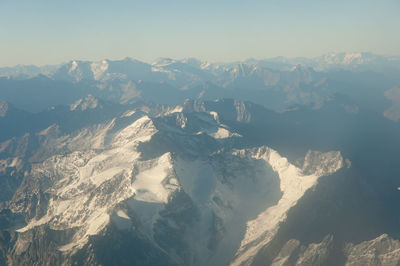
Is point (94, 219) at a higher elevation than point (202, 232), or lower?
higher

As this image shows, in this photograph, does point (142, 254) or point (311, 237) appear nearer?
point (142, 254)

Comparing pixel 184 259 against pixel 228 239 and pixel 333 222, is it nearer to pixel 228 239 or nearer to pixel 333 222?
pixel 228 239

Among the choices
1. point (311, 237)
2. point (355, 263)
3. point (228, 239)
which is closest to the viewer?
point (355, 263)

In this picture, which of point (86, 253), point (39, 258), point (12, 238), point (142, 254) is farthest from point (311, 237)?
point (12, 238)

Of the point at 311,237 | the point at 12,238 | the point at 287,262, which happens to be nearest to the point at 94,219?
the point at 12,238

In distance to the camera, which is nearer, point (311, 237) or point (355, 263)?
point (355, 263)

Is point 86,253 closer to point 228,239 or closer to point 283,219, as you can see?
point 228,239

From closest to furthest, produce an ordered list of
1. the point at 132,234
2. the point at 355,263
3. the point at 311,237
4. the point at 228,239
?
the point at 355,263, the point at 132,234, the point at 311,237, the point at 228,239

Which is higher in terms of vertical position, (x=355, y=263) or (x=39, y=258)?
(x=355, y=263)

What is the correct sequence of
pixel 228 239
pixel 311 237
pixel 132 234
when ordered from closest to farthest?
pixel 132 234 → pixel 311 237 → pixel 228 239
